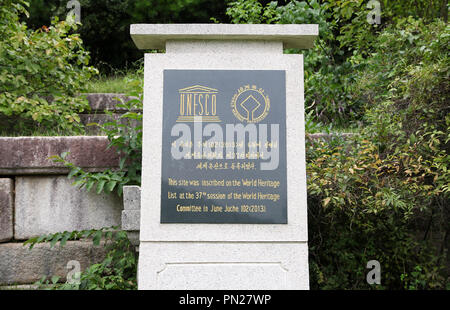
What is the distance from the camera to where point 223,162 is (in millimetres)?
2990

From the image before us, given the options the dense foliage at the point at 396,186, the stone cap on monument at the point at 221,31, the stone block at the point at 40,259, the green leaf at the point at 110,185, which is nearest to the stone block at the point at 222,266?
the dense foliage at the point at 396,186

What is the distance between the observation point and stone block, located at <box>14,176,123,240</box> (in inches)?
152

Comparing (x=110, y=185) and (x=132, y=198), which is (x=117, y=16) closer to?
(x=110, y=185)

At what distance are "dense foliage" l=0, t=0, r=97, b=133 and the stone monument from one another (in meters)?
1.98

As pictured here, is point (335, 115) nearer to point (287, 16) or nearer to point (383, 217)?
point (287, 16)

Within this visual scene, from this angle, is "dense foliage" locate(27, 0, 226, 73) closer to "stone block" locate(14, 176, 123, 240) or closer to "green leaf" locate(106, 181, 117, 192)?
"stone block" locate(14, 176, 123, 240)

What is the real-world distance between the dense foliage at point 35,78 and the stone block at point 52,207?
0.89 metres

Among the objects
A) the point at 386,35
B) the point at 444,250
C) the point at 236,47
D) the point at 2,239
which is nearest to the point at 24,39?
the point at 2,239

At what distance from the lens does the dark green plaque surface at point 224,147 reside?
2.94 m

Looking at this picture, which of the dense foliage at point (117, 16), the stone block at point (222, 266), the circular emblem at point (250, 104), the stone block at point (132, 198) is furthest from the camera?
the dense foliage at point (117, 16)

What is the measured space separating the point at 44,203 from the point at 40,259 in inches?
20.8

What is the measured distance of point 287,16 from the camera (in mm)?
5652

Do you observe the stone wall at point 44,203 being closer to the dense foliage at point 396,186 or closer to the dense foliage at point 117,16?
the dense foliage at point 396,186

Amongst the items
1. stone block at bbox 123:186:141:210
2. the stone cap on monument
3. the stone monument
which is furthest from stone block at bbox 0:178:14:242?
the stone cap on monument
